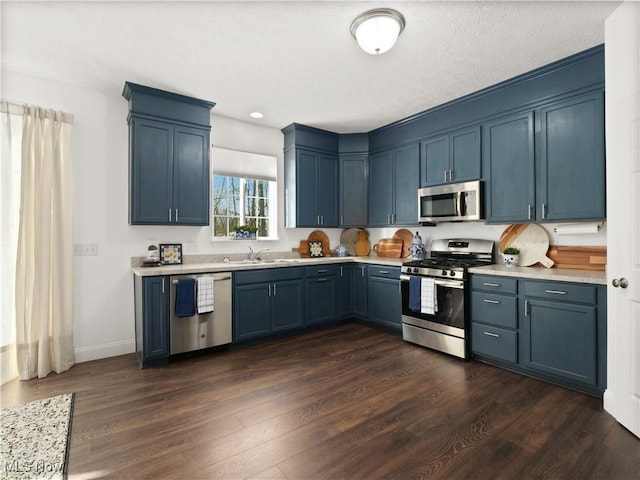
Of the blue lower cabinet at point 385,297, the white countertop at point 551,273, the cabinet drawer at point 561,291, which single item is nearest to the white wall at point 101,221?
the white countertop at point 551,273

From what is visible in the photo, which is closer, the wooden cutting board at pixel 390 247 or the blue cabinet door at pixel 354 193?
the wooden cutting board at pixel 390 247

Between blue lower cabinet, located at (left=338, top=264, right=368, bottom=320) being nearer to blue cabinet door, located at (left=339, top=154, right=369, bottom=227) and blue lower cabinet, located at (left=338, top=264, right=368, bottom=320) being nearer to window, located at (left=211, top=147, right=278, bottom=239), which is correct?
blue cabinet door, located at (left=339, top=154, right=369, bottom=227)

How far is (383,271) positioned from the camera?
4.23 m

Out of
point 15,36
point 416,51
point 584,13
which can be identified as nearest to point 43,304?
point 15,36

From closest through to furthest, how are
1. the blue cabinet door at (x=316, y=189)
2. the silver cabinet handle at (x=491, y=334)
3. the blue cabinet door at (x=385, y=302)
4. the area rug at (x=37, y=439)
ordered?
the area rug at (x=37, y=439), the silver cabinet handle at (x=491, y=334), the blue cabinet door at (x=385, y=302), the blue cabinet door at (x=316, y=189)

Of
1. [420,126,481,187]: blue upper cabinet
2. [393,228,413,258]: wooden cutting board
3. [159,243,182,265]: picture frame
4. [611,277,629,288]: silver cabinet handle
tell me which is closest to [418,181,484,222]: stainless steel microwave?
[420,126,481,187]: blue upper cabinet

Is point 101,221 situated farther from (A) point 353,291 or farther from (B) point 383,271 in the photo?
(B) point 383,271

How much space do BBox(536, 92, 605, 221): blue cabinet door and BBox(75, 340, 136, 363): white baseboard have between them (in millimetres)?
4400

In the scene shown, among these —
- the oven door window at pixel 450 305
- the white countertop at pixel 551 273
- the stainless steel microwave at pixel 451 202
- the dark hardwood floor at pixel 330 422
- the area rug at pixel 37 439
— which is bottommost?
the dark hardwood floor at pixel 330 422

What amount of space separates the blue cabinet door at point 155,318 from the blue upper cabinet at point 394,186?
295 cm

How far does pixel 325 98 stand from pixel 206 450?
11.1 feet

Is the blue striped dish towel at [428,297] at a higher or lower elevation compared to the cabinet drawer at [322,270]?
lower

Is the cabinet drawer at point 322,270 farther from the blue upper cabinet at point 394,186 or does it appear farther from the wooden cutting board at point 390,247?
the blue upper cabinet at point 394,186

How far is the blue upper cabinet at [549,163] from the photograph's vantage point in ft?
8.95
